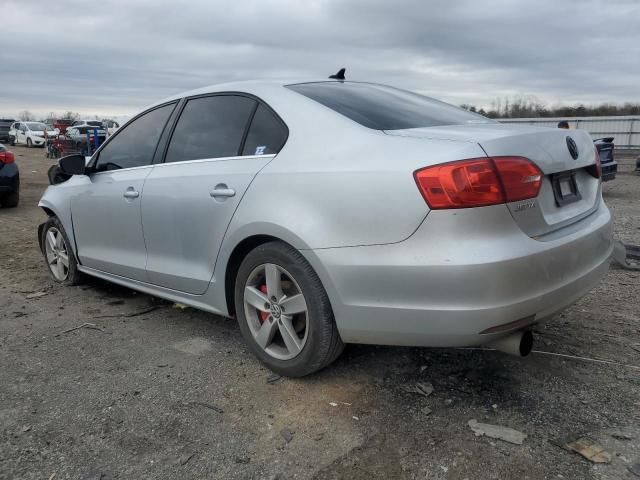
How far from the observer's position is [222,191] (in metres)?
3.19

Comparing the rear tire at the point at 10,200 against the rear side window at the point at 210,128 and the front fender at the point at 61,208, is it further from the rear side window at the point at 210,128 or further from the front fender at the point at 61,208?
the rear side window at the point at 210,128

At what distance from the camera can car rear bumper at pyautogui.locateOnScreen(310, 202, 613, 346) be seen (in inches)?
91.7

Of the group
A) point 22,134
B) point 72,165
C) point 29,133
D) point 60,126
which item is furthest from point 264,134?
point 22,134

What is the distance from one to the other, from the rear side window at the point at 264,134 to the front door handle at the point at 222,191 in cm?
23

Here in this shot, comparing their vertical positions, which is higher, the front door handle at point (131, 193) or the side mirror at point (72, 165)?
the side mirror at point (72, 165)

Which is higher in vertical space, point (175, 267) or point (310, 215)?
point (310, 215)

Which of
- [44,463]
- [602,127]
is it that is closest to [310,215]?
[44,463]

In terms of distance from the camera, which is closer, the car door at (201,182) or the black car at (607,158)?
the car door at (201,182)

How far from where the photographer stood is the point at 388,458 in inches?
93.8

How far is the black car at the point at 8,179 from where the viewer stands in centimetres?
998

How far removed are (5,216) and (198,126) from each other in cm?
753

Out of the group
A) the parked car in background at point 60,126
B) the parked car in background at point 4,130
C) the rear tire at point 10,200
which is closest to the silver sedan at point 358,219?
the rear tire at point 10,200

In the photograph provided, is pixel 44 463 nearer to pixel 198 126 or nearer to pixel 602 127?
pixel 198 126

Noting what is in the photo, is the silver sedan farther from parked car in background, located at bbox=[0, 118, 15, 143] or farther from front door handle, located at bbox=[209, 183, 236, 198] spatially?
parked car in background, located at bbox=[0, 118, 15, 143]
